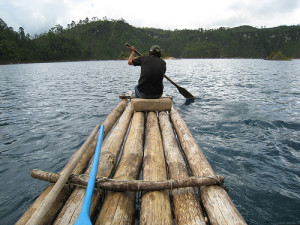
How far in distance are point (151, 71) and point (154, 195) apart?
4.25 m

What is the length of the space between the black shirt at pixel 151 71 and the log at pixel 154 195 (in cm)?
240

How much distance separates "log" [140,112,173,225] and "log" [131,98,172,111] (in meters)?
2.22

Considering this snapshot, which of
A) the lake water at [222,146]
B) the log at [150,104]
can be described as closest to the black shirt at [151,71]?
the log at [150,104]

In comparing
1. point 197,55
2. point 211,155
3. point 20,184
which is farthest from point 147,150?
point 197,55

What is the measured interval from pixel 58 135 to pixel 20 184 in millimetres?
2620

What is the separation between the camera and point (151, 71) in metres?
5.83

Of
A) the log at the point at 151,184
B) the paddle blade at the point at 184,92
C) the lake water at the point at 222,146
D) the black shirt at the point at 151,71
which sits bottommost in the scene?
the lake water at the point at 222,146

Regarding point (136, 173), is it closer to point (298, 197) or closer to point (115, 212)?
point (115, 212)

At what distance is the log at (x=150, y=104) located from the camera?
637cm

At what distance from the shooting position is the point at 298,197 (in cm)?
331

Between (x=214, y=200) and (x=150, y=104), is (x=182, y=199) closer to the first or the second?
(x=214, y=200)

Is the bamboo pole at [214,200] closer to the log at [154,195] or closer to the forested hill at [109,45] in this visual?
the log at [154,195]

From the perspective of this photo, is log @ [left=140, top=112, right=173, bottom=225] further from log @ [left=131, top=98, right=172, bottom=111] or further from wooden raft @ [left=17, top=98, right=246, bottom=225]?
log @ [left=131, top=98, right=172, bottom=111]

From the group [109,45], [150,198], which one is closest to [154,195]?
[150,198]
